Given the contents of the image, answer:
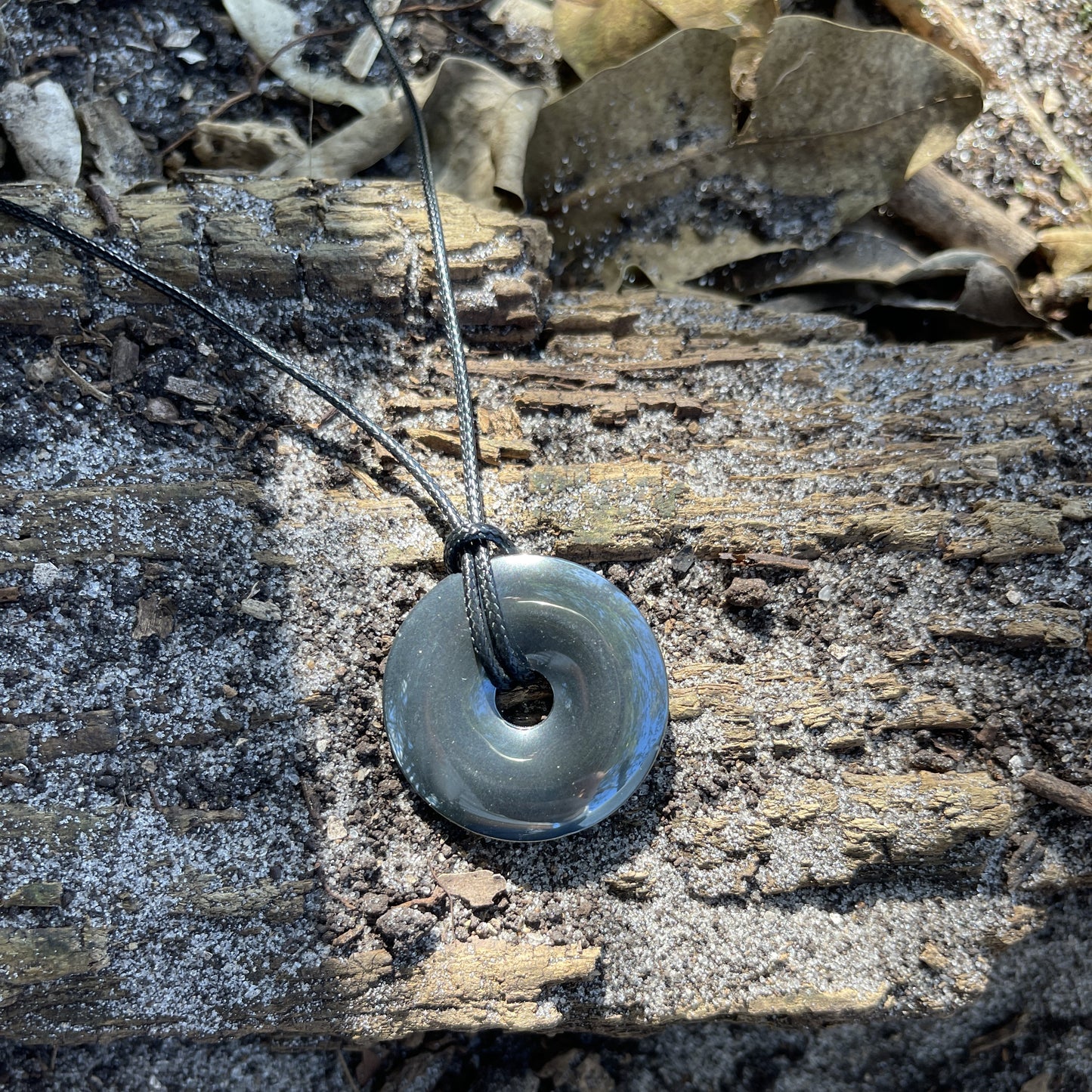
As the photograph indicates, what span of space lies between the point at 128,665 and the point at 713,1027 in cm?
141

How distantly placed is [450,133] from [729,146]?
0.66 metres

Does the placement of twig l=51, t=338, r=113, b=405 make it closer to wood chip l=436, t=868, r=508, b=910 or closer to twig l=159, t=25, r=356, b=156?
twig l=159, t=25, r=356, b=156

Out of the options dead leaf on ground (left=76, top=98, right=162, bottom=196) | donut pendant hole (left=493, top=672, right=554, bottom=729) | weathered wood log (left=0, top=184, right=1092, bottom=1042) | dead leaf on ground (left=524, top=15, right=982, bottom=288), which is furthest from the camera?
dead leaf on ground (left=76, top=98, right=162, bottom=196)

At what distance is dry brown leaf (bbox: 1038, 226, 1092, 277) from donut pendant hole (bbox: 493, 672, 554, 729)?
1.65 meters

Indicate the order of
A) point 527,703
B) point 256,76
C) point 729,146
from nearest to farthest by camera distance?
point 527,703 → point 729,146 → point 256,76

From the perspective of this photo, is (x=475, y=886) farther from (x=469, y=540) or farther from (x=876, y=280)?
(x=876, y=280)

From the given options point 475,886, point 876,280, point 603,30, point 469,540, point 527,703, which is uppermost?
point 603,30

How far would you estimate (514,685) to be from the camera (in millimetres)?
1605

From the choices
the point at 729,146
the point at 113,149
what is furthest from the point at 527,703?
the point at 113,149

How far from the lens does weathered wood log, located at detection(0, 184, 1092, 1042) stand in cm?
150

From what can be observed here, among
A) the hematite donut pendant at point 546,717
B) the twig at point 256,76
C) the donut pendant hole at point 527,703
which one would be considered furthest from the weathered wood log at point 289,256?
the donut pendant hole at point 527,703

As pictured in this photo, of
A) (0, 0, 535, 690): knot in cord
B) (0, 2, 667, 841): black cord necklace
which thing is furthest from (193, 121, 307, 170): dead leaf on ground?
(0, 2, 667, 841): black cord necklace

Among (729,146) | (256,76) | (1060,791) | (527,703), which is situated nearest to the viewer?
(1060,791)

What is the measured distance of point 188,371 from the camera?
67.4 inches
